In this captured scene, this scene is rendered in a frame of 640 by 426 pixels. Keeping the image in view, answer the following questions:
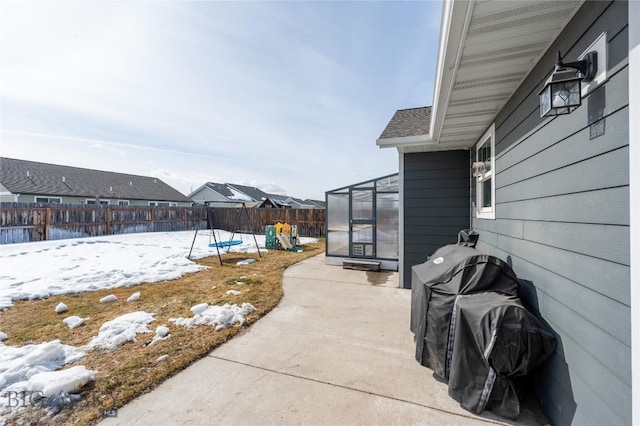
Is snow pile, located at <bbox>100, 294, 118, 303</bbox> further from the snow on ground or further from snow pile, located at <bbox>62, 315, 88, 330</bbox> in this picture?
the snow on ground

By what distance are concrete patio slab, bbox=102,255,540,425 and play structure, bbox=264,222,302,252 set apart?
598cm

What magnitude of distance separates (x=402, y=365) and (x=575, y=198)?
192cm

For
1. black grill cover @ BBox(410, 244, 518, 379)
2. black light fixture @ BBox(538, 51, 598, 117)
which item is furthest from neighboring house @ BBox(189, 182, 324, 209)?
black light fixture @ BBox(538, 51, 598, 117)

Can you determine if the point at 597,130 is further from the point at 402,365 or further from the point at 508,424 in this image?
the point at 402,365

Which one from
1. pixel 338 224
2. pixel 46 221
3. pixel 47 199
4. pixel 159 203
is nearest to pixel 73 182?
pixel 47 199

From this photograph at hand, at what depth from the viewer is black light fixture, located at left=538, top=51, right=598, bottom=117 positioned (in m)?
1.41

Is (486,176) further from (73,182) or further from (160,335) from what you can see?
(73,182)

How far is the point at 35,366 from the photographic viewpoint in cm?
239

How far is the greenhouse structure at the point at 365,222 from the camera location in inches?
255

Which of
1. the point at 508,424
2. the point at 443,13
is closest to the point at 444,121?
the point at 443,13

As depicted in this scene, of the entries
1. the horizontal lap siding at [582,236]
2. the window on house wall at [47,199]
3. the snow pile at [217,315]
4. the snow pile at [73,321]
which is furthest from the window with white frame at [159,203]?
the horizontal lap siding at [582,236]

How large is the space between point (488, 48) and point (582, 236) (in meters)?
1.41

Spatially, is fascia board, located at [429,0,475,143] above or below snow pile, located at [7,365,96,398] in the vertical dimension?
above

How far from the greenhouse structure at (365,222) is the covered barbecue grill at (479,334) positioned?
162 inches
